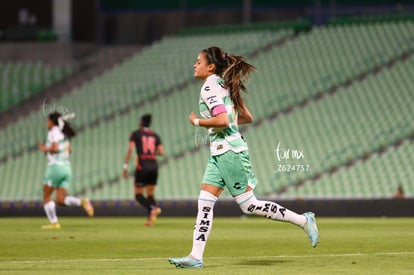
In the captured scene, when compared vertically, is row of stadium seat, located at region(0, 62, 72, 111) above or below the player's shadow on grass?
above

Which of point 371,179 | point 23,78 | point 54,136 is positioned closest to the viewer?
point 54,136

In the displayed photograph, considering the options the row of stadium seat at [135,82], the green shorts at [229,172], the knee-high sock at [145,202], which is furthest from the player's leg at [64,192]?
the row of stadium seat at [135,82]

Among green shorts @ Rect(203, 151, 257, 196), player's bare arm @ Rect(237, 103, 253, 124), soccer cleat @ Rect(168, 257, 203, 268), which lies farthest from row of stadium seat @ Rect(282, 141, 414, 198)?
soccer cleat @ Rect(168, 257, 203, 268)

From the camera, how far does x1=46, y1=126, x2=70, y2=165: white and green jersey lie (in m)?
22.4

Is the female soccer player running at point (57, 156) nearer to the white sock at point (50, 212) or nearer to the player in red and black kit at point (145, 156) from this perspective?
the white sock at point (50, 212)

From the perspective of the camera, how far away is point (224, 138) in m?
12.8

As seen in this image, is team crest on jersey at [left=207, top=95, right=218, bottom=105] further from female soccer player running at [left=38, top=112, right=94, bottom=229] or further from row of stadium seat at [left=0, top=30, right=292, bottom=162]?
row of stadium seat at [left=0, top=30, right=292, bottom=162]

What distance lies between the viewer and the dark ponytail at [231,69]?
503 inches

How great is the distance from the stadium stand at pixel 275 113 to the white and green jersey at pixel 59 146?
7.55 m

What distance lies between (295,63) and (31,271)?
27.1m

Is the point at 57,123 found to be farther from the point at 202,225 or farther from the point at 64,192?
the point at 202,225

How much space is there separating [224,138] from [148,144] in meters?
11.3

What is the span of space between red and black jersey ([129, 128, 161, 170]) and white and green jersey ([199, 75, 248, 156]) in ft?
36.6

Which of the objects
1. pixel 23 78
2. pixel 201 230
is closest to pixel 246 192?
pixel 201 230
